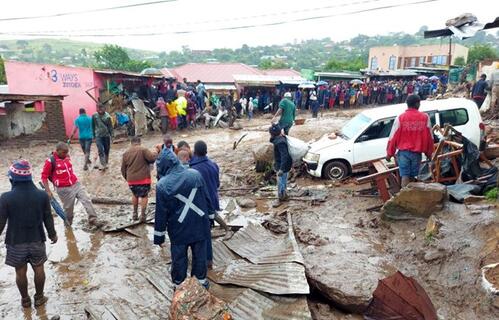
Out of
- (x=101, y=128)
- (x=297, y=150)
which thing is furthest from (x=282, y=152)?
(x=101, y=128)

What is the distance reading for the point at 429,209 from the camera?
19.8 ft

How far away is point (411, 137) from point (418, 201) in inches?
42.5

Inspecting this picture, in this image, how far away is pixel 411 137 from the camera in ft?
21.4

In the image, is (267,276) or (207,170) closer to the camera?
(267,276)

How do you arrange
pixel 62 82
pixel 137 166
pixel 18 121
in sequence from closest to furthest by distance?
pixel 137 166 < pixel 18 121 < pixel 62 82

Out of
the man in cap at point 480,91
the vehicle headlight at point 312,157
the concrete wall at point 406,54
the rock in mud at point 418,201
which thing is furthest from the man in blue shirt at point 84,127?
the concrete wall at point 406,54

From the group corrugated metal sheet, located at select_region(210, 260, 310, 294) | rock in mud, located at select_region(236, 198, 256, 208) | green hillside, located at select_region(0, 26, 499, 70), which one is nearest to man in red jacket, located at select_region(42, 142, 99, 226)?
rock in mud, located at select_region(236, 198, 256, 208)

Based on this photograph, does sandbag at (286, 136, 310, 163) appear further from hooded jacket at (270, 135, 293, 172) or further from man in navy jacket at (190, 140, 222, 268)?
man in navy jacket at (190, 140, 222, 268)

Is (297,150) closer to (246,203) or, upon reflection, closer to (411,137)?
(246,203)

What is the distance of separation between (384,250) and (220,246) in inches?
92.4

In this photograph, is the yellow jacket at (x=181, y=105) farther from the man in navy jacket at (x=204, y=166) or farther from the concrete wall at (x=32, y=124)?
the man in navy jacket at (x=204, y=166)

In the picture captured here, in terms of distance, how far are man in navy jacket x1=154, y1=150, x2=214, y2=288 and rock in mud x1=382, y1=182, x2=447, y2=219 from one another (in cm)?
326

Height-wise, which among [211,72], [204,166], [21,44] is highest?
[21,44]

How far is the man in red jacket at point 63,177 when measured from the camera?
6488 millimetres
